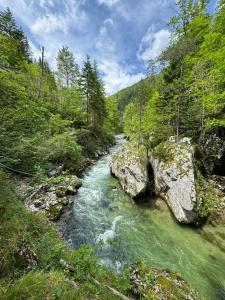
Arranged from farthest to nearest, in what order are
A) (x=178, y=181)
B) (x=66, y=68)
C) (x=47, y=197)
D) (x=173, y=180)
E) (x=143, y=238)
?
(x=66, y=68) → (x=47, y=197) → (x=173, y=180) → (x=178, y=181) → (x=143, y=238)

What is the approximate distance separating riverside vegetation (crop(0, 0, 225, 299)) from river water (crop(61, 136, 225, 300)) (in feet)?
4.26

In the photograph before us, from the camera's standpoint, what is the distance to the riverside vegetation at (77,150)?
12.8 feet

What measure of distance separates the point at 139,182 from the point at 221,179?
5836mm

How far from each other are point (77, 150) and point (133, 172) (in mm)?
6214

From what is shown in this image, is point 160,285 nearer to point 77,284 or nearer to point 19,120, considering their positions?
point 77,284

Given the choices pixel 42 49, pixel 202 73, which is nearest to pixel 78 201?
pixel 202 73

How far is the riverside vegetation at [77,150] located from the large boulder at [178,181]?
25.0 inches

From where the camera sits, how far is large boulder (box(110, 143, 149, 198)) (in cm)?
1147

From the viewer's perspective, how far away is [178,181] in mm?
9852

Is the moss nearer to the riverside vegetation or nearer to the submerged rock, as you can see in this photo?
the riverside vegetation

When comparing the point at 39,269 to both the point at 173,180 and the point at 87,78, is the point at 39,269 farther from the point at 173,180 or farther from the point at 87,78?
the point at 87,78

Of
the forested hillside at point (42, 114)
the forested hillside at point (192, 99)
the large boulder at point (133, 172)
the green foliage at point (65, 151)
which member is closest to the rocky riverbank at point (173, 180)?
the large boulder at point (133, 172)

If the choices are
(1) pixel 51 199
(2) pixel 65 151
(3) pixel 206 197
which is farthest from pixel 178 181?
(2) pixel 65 151

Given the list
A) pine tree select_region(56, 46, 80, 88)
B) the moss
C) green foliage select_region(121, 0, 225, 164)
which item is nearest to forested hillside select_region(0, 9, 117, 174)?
pine tree select_region(56, 46, 80, 88)
